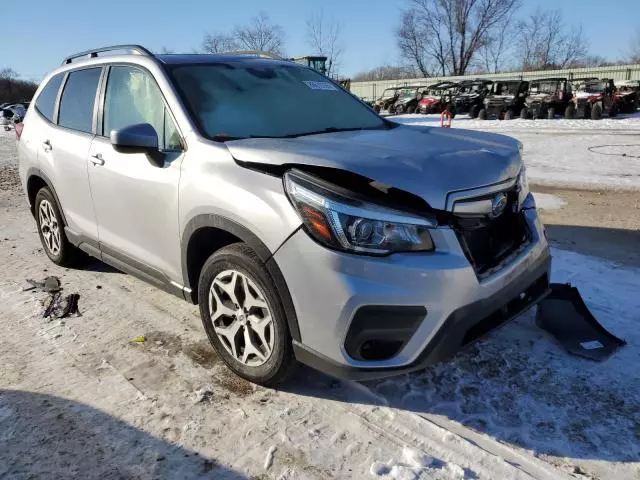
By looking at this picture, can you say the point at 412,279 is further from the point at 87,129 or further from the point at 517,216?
the point at 87,129

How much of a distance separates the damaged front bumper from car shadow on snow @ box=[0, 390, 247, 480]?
28.0 inches

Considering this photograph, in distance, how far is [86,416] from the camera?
2.71 m

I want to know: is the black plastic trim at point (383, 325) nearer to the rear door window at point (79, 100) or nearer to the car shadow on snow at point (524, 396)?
the car shadow on snow at point (524, 396)

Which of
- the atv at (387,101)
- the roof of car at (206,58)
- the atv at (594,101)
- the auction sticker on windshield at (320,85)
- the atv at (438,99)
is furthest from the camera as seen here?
the atv at (387,101)

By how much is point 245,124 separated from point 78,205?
1.74 m

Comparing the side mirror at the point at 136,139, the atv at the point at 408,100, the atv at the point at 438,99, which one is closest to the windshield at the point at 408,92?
the atv at the point at 408,100

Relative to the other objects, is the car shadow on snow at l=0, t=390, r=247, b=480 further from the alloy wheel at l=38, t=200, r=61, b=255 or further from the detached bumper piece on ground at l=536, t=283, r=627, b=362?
the alloy wheel at l=38, t=200, r=61, b=255

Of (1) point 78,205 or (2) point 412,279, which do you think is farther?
(1) point 78,205

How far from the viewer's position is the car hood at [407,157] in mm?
2396

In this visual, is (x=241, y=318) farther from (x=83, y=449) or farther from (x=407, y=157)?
(x=407, y=157)

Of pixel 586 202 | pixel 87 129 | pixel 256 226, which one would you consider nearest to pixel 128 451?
pixel 256 226

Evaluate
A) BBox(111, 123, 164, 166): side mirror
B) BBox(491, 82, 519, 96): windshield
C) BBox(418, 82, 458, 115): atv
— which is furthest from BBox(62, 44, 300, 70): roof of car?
BBox(418, 82, 458, 115): atv

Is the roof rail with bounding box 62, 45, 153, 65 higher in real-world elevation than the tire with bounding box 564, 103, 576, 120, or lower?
higher

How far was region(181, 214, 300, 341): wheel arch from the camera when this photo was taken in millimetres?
2500
